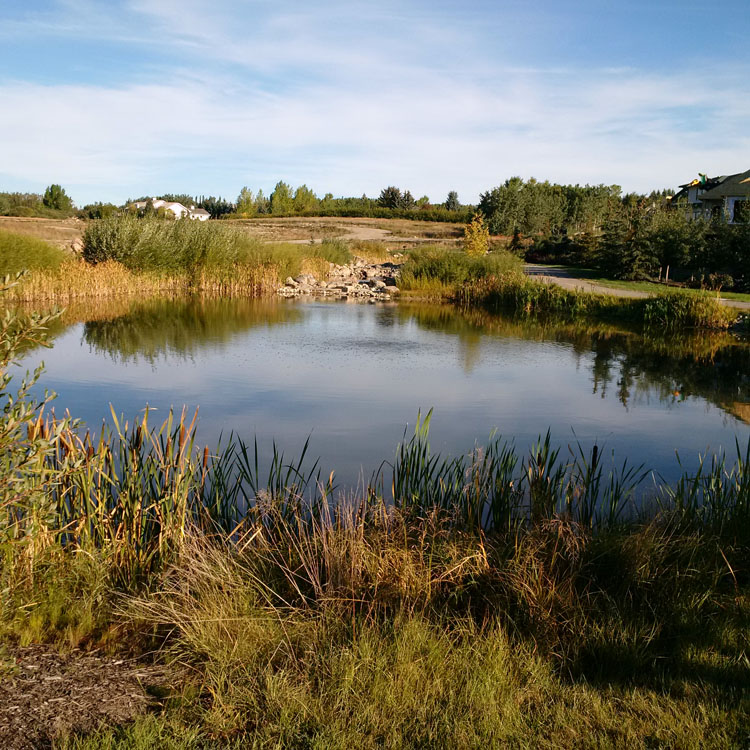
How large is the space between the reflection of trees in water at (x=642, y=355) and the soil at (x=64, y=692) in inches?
363

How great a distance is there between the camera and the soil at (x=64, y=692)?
257 cm

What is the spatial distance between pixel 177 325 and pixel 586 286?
13667 millimetres

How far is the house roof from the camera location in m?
41.1

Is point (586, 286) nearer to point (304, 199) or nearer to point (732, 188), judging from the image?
point (732, 188)

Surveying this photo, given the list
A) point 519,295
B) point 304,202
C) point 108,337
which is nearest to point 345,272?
point 519,295

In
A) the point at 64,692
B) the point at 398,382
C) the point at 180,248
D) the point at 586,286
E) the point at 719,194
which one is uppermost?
the point at 719,194

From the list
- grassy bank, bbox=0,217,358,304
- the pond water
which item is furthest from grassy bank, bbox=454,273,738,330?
grassy bank, bbox=0,217,358,304

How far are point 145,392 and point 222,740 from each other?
26.9ft

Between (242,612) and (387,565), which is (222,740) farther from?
(387,565)

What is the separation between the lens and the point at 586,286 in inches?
920

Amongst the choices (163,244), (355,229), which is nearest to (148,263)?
(163,244)

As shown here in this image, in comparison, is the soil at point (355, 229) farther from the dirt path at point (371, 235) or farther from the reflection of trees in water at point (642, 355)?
the reflection of trees in water at point (642, 355)

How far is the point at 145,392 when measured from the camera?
10.3 metres

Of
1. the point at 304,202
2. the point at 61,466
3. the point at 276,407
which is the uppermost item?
the point at 304,202
